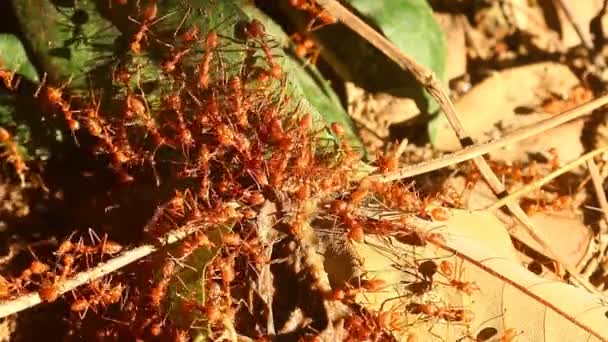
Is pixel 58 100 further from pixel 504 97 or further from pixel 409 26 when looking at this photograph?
pixel 504 97

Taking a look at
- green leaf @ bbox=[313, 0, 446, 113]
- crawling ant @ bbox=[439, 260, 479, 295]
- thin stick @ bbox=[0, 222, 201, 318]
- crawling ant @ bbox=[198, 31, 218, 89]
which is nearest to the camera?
thin stick @ bbox=[0, 222, 201, 318]

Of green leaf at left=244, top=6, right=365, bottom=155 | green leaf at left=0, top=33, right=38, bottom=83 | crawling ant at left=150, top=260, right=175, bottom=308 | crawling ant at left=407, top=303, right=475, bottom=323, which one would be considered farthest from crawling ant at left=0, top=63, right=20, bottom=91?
crawling ant at left=407, top=303, right=475, bottom=323

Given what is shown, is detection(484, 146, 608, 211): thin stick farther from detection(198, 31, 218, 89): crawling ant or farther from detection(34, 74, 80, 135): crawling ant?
detection(34, 74, 80, 135): crawling ant

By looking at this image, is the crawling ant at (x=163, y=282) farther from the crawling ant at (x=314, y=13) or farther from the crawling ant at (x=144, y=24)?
the crawling ant at (x=314, y=13)

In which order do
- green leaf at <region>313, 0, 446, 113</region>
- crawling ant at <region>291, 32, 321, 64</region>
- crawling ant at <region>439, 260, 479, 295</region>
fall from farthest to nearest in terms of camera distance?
crawling ant at <region>291, 32, 321, 64</region> < green leaf at <region>313, 0, 446, 113</region> < crawling ant at <region>439, 260, 479, 295</region>

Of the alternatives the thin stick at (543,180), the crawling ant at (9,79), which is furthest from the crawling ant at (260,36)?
the thin stick at (543,180)

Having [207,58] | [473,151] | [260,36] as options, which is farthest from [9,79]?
[473,151]
